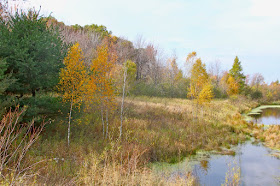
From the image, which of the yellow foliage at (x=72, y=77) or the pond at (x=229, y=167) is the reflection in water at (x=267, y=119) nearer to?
the pond at (x=229, y=167)

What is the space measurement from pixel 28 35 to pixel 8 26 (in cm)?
210

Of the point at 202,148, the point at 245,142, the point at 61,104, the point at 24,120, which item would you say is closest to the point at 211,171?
the point at 202,148

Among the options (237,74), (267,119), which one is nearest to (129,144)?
(267,119)

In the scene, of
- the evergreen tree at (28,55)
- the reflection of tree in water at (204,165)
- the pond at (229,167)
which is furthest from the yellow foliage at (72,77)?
the reflection of tree in water at (204,165)

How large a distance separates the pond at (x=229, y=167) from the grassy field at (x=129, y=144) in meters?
0.61

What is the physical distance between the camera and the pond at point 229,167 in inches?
314

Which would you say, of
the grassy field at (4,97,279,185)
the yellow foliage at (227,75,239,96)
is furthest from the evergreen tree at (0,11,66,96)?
the yellow foliage at (227,75,239,96)

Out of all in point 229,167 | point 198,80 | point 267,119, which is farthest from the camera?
point 267,119

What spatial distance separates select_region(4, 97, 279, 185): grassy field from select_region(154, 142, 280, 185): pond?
24.0 inches

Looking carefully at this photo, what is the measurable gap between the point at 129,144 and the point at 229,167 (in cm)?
446

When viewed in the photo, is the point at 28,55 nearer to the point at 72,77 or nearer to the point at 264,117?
the point at 72,77

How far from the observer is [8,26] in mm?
9609

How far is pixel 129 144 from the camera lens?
31.0 feet

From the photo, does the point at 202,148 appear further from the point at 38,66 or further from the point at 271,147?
the point at 38,66
